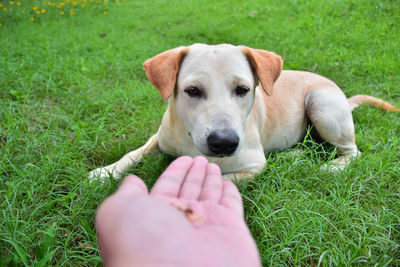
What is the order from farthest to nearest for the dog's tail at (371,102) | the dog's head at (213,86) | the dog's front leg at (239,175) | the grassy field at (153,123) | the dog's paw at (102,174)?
the dog's tail at (371,102), the dog's front leg at (239,175), the dog's paw at (102,174), the dog's head at (213,86), the grassy field at (153,123)

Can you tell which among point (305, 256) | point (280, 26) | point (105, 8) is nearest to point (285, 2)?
point (280, 26)

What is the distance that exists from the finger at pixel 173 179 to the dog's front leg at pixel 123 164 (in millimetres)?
994

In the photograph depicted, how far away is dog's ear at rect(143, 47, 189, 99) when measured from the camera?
98.7 inches

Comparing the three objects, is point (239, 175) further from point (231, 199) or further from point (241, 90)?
point (231, 199)

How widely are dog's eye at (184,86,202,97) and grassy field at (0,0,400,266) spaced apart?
0.87m

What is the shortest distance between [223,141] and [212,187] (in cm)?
49

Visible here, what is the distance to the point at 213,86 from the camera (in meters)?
2.42

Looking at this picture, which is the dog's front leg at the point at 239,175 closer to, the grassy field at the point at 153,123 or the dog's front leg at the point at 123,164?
the grassy field at the point at 153,123

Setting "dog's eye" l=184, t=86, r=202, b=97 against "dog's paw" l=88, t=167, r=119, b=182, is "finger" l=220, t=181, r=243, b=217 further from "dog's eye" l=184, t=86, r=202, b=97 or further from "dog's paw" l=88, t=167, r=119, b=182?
"dog's paw" l=88, t=167, r=119, b=182

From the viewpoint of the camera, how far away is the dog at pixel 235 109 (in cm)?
235

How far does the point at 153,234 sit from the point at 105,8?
27.6ft

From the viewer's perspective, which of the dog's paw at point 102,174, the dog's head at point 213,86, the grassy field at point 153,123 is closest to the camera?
the grassy field at point 153,123

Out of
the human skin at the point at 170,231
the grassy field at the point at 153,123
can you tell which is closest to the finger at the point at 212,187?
the human skin at the point at 170,231

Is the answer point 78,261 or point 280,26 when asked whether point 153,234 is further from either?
point 280,26
